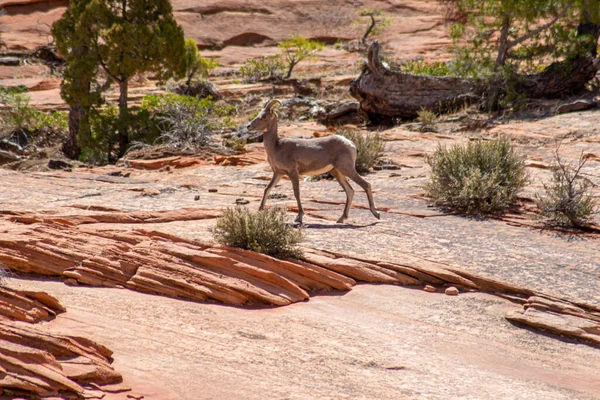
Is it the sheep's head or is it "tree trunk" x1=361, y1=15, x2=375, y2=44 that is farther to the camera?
"tree trunk" x1=361, y1=15, x2=375, y2=44

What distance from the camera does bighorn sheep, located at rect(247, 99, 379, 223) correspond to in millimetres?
9750

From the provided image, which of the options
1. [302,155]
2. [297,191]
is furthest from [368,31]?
[297,191]

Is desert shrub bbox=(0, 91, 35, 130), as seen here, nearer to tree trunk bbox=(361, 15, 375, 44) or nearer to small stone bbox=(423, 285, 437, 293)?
small stone bbox=(423, 285, 437, 293)

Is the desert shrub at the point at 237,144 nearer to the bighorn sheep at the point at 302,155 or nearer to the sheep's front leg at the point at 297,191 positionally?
the bighorn sheep at the point at 302,155

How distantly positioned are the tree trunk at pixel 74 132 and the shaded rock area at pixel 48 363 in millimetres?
15587

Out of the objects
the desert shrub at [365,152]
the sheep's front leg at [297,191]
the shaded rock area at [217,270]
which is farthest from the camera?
the desert shrub at [365,152]

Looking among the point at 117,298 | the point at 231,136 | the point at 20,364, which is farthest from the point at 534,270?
the point at 231,136

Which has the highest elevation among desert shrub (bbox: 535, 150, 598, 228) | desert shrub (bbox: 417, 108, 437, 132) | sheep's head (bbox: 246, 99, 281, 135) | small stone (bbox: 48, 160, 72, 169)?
sheep's head (bbox: 246, 99, 281, 135)

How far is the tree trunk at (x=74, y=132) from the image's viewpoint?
20.2 metres

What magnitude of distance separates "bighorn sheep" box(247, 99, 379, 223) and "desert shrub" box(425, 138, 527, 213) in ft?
6.05

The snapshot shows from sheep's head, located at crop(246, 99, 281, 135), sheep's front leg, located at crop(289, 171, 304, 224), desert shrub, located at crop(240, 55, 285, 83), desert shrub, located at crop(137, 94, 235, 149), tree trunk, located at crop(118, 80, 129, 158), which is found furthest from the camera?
desert shrub, located at crop(240, 55, 285, 83)

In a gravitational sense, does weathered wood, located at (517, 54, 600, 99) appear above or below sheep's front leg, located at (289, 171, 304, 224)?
above

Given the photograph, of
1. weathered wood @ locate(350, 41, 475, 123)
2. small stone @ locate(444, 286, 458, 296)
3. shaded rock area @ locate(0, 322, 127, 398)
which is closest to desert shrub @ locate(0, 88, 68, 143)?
weathered wood @ locate(350, 41, 475, 123)

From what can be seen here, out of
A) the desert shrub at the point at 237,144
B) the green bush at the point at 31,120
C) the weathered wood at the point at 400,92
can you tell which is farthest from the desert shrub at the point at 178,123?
the weathered wood at the point at 400,92
